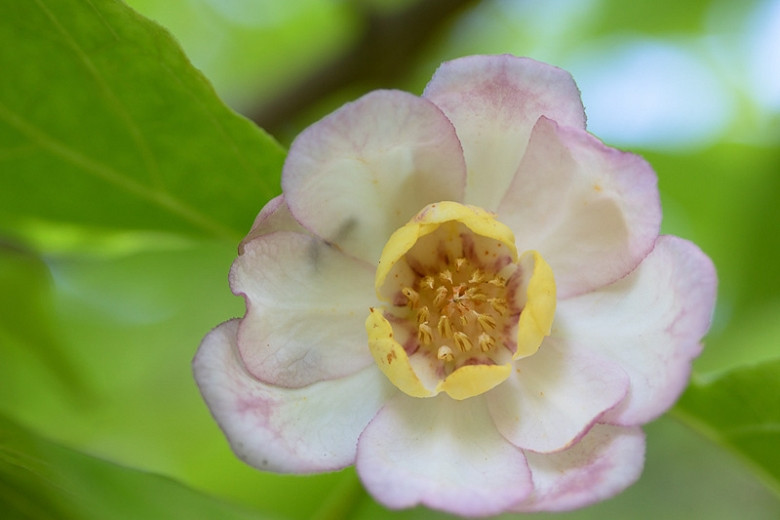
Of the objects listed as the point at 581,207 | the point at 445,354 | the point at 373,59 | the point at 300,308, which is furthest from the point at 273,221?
the point at 373,59

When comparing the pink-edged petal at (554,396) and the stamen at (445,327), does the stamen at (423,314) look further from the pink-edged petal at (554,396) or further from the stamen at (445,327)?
the pink-edged petal at (554,396)

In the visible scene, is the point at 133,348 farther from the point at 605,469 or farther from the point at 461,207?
the point at 605,469

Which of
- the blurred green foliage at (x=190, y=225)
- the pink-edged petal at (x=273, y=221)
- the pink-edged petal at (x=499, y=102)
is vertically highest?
the pink-edged petal at (x=499, y=102)

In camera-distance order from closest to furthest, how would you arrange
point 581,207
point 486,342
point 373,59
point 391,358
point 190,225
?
point 391,358
point 581,207
point 486,342
point 190,225
point 373,59

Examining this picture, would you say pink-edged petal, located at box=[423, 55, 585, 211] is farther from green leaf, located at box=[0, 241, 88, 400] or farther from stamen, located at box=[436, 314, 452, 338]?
green leaf, located at box=[0, 241, 88, 400]

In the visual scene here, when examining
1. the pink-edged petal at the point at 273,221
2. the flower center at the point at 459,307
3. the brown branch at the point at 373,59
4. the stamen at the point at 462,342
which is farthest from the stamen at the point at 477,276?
the brown branch at the point at 373,59

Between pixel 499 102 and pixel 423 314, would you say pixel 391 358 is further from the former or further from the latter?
pixel 499 102
